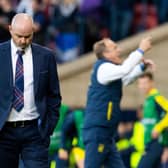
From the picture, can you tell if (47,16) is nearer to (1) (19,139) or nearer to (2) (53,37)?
(2) (53,37)

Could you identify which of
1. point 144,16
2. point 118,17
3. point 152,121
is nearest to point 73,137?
point 152,121

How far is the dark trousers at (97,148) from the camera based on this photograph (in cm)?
1109

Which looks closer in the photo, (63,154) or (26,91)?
(26,91)

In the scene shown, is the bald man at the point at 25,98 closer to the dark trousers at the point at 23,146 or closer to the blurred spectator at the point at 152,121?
the dark trousers at the point at 23,146

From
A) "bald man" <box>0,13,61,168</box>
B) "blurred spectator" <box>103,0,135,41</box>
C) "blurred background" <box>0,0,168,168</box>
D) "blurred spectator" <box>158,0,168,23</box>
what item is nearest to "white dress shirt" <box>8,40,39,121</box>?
"bald man" <box>0,13,61,168</box>

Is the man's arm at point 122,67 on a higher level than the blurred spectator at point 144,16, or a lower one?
lower

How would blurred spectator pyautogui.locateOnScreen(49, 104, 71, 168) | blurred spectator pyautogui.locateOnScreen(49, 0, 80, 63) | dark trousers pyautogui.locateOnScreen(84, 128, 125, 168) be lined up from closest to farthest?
dark trousers pyautogui.locateOnScreen(84, 128, 125, 168)
blurred spectator pyautogui.locateOnScreen(49, 104, 71, 168)
blurred spectator pyautogui.locateOnScreen(49, 0, 80, 63)

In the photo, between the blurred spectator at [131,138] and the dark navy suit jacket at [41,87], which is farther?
the blurred spectator at [131,138]

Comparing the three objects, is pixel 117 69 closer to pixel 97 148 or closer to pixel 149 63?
pixel 149 63

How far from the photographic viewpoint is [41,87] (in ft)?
30.2

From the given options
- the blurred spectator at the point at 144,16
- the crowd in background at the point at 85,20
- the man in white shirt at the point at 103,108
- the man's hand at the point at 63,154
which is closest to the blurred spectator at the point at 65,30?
the crowd in background at the point at 85,20

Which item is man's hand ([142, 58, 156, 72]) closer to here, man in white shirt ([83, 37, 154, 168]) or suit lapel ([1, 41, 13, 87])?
man in white shirt ([83, 37, 154, 168])

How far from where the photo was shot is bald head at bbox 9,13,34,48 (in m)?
8.98

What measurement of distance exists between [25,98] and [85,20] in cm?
714
